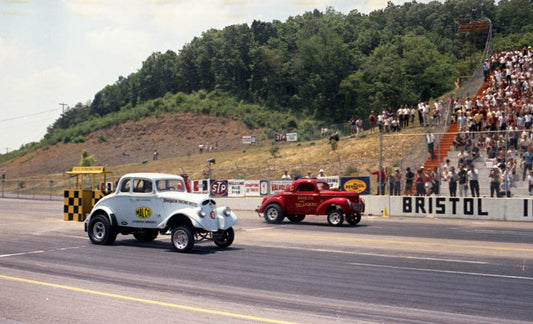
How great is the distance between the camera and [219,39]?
125 metres

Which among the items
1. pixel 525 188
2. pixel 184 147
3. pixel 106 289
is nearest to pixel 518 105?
pixel 525 188

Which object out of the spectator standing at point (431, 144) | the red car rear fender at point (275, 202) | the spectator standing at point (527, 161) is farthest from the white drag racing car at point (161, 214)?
the spectator standing at point (431, 144)

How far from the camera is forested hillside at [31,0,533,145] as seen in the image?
3351 inches

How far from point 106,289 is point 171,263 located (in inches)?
110

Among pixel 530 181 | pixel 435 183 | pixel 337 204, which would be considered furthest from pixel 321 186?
pixel 530 181

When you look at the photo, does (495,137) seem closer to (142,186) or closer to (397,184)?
(397,184)

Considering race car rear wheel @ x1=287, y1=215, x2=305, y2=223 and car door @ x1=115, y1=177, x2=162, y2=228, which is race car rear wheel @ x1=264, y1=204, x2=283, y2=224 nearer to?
race car rear wheel @ x1=287, y1=215, x2=305, y2=223

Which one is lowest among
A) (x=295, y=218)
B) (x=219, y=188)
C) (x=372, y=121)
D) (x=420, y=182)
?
(x=295, y=218)

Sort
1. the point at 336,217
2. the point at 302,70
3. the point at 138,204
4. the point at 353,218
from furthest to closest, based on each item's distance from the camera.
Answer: the point at 302,70, the point at 353,218, the point at 336,217, the point at 138,204

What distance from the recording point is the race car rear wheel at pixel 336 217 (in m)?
20.9

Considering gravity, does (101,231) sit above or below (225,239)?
above

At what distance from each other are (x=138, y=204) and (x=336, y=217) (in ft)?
29.9

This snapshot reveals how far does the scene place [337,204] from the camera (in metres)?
21.2

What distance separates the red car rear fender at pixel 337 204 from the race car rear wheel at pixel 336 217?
207 mm
